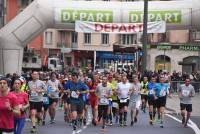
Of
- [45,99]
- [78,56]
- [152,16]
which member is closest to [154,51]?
→ [78,56]

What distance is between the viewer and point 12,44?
25.9m

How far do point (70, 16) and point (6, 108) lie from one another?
14891 millimetres

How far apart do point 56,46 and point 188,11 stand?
186 ft

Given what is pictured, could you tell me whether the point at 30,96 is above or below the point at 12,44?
below

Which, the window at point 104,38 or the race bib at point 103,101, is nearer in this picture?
the race bib at point 103,101

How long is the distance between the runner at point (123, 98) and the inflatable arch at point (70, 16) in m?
5.14

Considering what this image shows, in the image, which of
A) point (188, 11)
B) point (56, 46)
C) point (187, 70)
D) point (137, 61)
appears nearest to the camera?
point (188, 11)

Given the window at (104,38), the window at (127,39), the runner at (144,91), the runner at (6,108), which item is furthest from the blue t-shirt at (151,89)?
the window at (104,38)

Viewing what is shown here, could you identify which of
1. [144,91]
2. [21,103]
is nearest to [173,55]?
[144,91]

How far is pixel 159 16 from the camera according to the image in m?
26.1

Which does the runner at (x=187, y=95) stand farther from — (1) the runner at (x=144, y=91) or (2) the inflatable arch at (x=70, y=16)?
(2) the inflatable arch at (x=70, y=16)

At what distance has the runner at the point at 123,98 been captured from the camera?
21453 millimetres

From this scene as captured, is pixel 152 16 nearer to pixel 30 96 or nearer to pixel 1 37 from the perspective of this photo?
pixel 1 37

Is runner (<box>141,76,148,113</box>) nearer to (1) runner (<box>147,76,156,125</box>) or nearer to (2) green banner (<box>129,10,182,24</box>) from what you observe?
(1) runner (<box>147,76,156,125</box>)
